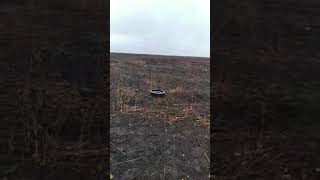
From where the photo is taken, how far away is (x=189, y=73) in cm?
1263

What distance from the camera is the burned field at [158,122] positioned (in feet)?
21.4

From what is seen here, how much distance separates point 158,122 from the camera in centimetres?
832
